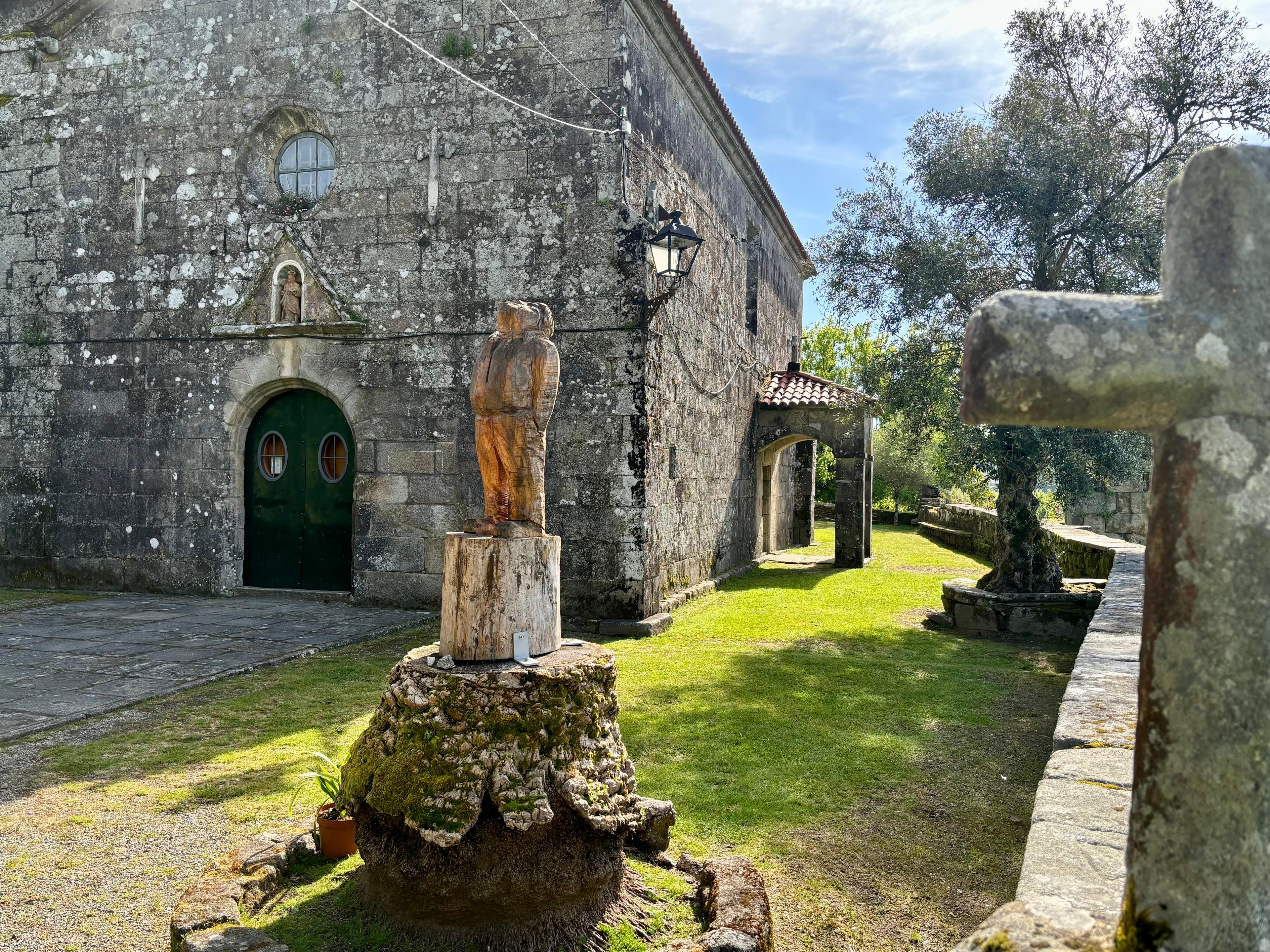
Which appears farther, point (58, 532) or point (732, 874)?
point (58, 532)

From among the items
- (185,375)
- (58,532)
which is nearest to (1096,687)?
(185,375)

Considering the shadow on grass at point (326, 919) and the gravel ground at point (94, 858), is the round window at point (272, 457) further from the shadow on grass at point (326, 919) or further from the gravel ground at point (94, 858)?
the shadow on grass at point (326, 919)

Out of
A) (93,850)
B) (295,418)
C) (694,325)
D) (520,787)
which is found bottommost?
(93,850)

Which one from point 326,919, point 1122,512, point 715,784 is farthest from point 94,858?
point 1122,512

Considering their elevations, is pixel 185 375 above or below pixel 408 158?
below

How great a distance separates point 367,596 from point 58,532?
4069mm

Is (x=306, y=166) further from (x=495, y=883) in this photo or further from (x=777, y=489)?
(x=777, y=489)

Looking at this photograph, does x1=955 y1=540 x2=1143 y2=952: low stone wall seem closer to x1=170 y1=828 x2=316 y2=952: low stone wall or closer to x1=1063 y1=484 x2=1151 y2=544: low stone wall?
x1=170 y1=828 x2=316 y2=952: low stone wall

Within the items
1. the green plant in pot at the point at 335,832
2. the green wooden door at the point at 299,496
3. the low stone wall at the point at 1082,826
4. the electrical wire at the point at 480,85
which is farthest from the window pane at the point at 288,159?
the low stone wall at the point at 1082,826

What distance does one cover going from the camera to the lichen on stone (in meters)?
2.96

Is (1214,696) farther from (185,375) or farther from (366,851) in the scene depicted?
(185,375)

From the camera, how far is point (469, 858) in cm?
296

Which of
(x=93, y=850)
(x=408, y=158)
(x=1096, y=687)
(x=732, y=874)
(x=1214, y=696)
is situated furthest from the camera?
(x=408, y=158)

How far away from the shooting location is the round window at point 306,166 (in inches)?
395
